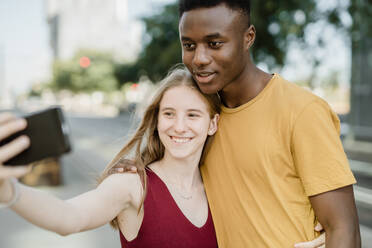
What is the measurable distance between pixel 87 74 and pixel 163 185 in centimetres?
5788

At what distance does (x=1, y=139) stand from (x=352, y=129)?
16.1 metres

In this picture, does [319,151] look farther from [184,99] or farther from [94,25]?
[94,25]

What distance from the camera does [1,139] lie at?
954mm

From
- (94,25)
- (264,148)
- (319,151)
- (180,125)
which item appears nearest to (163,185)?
(180,125)

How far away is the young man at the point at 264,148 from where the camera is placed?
1710mm

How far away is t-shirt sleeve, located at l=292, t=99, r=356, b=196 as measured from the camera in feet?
5.56

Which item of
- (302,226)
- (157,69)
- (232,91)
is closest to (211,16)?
(232,91)

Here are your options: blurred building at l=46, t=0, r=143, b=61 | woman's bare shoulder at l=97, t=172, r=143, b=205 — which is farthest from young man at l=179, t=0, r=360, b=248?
blurred building at l=46, t=0, r=143, b=61

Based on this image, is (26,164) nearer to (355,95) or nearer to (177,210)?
(177,210)

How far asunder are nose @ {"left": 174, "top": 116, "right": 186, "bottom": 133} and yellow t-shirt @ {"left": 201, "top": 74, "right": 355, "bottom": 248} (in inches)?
9.2

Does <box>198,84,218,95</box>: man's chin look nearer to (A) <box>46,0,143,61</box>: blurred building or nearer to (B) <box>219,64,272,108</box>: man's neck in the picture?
(B) <box>219,64,272,108</box>: man's neck

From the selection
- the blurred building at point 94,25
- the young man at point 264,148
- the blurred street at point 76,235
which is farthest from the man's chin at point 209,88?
the blurred building at point 94,25

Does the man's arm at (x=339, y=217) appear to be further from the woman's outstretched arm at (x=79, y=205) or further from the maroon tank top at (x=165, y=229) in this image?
the woman's outstretched arm at (x=79, y=205)

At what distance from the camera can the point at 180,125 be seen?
211 cm
